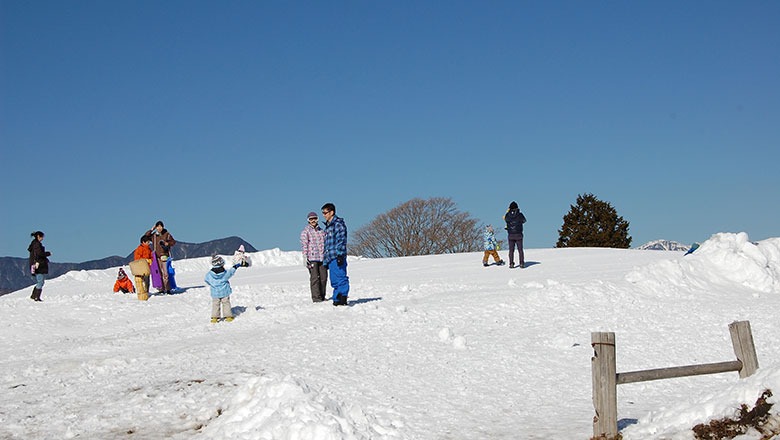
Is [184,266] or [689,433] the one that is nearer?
[689,433]

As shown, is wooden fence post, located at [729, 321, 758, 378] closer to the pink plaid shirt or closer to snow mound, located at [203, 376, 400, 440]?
snow mound, located at [203, 376, 400, 440]

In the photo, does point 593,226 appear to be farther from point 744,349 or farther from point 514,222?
point 744,349

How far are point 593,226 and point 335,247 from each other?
41580mm

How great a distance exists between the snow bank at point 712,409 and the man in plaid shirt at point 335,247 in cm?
813

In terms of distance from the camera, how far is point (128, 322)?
45.9ft

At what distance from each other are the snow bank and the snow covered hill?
17 mm

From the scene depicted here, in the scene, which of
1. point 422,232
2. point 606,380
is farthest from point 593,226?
point 606,380

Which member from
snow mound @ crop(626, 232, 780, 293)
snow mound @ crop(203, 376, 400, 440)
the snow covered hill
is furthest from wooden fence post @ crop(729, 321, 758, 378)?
snow mound @ crop(626, 232, 780, 293)

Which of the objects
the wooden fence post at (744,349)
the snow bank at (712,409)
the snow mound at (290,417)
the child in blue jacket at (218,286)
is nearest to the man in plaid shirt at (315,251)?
the child in blue jacket at (218,286)

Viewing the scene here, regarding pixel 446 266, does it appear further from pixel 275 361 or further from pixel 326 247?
pixel 275 361

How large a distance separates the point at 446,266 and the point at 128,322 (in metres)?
14.5

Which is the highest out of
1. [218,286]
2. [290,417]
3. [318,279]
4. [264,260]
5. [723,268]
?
[264,260]

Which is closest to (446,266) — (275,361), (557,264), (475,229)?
(557,264)

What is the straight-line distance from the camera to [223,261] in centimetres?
1330
